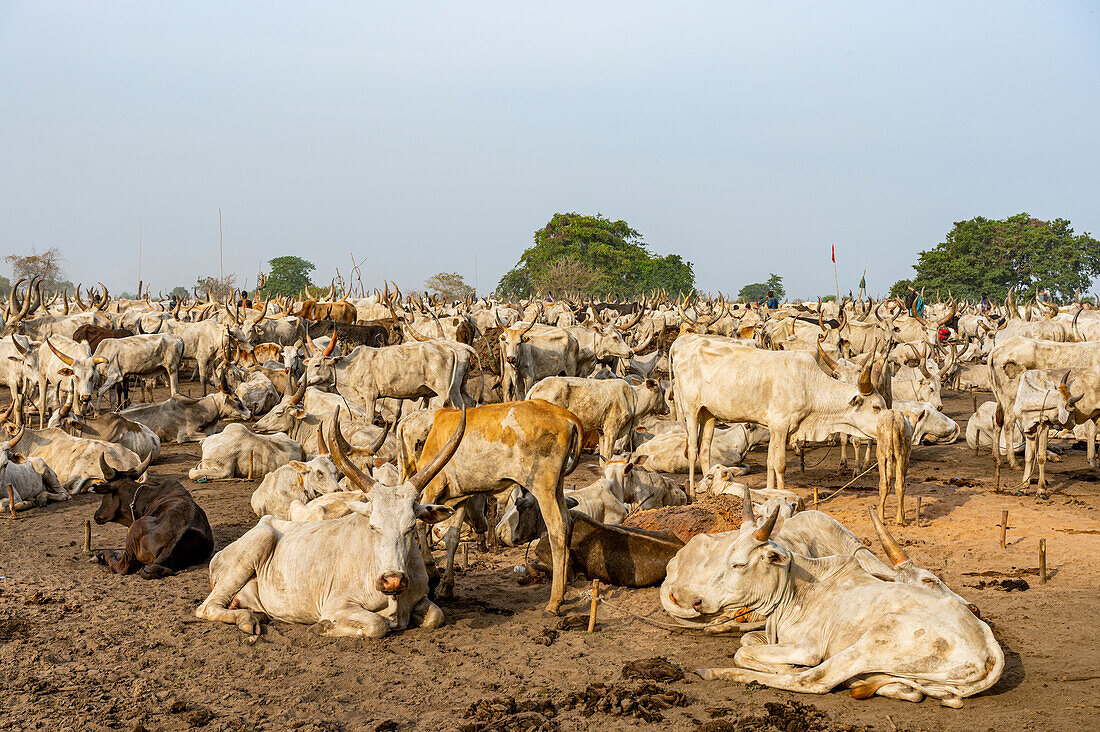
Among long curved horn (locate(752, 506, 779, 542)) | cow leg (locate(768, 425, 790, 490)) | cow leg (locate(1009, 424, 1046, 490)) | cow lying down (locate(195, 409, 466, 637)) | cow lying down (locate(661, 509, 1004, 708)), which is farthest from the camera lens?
cow leg (locate(1009, 424, 1046, 490))

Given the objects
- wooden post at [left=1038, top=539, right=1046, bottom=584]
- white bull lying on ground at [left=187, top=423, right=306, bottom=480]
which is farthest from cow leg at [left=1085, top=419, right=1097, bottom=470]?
white bull lying on ground at [left=187, top=423, right=306, bottom=480]

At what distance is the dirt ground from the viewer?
519 cm

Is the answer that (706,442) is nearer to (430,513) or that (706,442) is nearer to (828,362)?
(828,362)

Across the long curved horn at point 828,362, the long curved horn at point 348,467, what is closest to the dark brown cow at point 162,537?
the long curved horn at point 348,467

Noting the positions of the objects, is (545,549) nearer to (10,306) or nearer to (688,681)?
(688,681)

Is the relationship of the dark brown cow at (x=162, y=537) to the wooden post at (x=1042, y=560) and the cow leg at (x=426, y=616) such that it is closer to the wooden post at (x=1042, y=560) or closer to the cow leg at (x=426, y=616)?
the cow leg at (x=426, y=616)

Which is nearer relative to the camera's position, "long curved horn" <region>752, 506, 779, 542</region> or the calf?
"long curved horn" <region>752, 506, 779, 542</region>

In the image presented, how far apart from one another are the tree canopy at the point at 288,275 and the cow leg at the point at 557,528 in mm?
68100

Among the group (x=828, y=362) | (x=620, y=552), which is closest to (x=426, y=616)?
(x=620, y=552)

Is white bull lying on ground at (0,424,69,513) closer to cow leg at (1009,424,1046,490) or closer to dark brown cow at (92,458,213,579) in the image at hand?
dark brown cow at (92,458,213,579)

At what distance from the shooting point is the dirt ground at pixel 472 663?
17.0 ft

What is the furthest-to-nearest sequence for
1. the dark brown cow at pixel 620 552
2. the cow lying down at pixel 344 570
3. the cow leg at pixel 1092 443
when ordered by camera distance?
the cow leg at pixel 1092 443 → the dark brown cow at pixel 620 552 → the cow lying down at pixel 344 570

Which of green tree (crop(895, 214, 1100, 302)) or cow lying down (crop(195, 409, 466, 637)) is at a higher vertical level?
green tree (crop(895, 214, 1100, 302))

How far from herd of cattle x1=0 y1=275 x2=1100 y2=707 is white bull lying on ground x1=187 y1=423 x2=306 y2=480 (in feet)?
0.14
